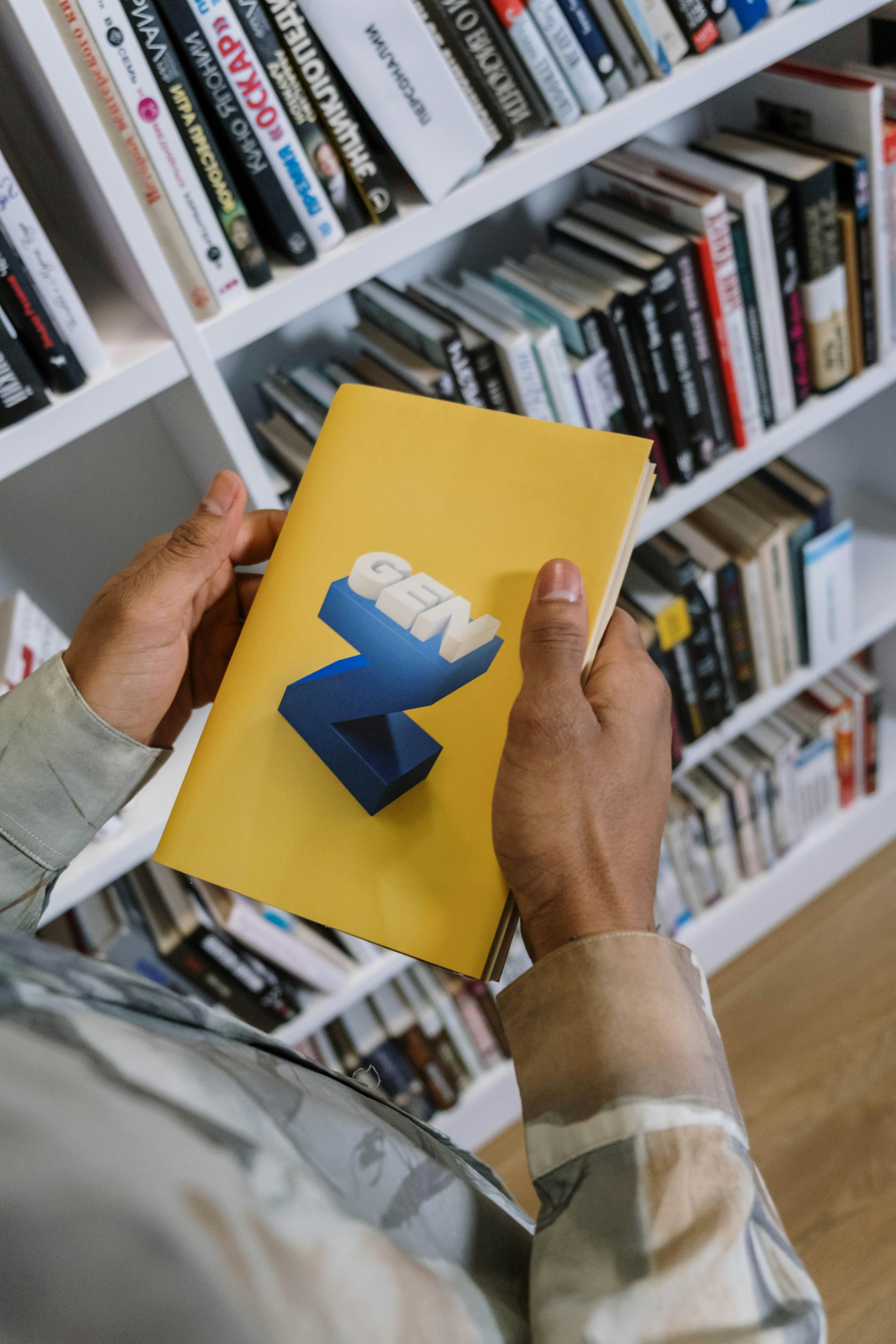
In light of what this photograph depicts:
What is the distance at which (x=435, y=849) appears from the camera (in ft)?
2.06

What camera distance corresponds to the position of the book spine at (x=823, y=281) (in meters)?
1.02

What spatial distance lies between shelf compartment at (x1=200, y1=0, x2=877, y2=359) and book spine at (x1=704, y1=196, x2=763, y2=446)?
0.12 meters

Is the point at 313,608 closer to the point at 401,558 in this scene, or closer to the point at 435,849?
the point at 401,558

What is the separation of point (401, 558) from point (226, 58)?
412 mm

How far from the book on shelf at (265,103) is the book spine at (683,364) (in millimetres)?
354

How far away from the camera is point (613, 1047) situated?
1.63 ft

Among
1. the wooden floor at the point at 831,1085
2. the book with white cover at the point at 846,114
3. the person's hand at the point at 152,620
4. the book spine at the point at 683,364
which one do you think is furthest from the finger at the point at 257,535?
the wooden floor at the point at 831,1085

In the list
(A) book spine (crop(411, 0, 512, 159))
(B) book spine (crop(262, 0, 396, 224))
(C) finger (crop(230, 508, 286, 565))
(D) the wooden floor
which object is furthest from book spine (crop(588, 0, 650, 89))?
(D) the wooden floor

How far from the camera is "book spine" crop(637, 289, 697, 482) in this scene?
3.21 ft

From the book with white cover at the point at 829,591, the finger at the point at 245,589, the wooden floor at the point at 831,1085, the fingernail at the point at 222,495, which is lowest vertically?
the wooden floor at the point at 831,1085

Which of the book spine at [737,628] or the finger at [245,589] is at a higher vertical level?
the finger at [245,589]

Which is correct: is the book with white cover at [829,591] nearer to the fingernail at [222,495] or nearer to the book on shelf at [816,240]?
the book on shelf at [816,240]

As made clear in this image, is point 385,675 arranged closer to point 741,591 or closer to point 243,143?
point 243,143

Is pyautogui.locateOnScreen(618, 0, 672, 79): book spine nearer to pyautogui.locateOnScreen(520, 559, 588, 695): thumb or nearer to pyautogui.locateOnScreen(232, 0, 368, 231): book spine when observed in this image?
pyautogui.locateOnScreen(232, 0, 368, 231): book spine
